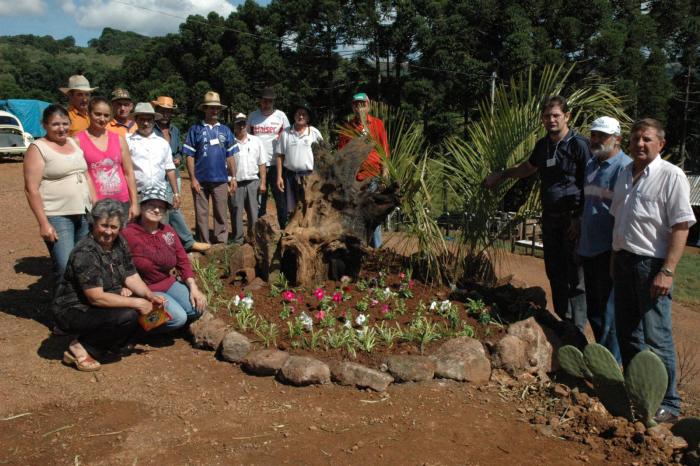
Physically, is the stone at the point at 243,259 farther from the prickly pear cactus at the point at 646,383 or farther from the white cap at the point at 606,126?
the prickly pear cactus at the point at 646,383

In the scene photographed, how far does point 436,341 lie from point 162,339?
2220 millimetres

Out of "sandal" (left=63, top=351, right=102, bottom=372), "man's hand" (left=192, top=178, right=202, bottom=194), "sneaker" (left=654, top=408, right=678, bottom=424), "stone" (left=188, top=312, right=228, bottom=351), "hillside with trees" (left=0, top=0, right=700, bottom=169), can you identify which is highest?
"hillside with trees" (left=0, top=0, right=700, bottom=169)

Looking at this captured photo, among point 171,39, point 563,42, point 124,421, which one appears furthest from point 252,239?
point 171,39

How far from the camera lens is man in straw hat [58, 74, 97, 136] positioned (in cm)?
543

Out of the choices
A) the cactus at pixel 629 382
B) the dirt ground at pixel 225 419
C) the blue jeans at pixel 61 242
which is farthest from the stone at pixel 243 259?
the cactus at pixel 629 382

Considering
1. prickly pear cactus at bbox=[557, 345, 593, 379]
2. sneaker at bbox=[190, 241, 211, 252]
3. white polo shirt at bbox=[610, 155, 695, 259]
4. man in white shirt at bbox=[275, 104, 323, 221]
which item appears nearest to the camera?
white polo shirt at bbox=[610, 155, 695, 259]

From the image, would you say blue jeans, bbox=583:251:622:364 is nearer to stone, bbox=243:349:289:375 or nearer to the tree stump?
the tree stump

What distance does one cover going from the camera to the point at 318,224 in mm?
5676

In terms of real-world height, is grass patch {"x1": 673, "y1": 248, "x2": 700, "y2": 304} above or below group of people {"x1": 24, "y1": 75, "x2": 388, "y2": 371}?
below

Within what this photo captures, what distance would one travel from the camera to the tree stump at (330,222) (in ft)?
18.3

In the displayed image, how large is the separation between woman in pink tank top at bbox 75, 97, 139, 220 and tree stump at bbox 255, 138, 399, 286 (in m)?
1.29

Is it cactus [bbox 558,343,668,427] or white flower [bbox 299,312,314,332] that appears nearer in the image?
cactus [bbox 558,343,668,427]

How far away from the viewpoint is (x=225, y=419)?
3.73 m

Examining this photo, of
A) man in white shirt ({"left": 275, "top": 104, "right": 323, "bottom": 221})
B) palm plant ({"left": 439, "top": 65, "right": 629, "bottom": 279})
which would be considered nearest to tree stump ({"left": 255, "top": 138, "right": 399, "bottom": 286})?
palm plant ({"left": 439, "top": 65, "right": 629, "bottom": 279})
